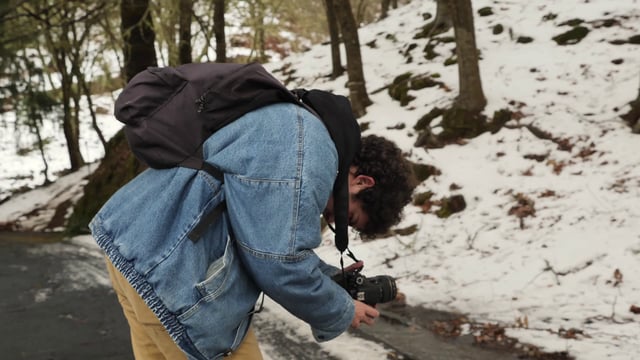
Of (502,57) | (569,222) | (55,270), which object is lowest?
(55,270)

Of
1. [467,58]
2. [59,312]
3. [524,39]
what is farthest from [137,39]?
[524,39]

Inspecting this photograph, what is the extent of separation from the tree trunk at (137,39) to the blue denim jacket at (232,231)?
8.99 m

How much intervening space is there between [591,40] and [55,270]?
851 centimetres

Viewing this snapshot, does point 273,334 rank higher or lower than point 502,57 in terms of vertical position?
lower

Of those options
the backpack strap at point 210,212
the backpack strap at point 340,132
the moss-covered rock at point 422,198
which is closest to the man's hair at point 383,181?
the backpack strap at point 340,132

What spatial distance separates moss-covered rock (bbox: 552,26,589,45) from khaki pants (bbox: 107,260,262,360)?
9.33 meters

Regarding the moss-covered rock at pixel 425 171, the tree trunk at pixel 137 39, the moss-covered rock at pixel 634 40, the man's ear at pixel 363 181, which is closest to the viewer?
the man's ear at pixel 363 181

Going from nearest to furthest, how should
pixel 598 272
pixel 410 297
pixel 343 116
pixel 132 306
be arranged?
pixel 343 116 < pixel 132 306 < pixel 598 272 < pixel 410 297

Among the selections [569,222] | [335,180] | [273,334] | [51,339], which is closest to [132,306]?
[335,180]

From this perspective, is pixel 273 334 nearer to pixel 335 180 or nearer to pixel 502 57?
pixel 335 180

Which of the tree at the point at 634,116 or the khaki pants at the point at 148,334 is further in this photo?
the tree at the point at 634,116

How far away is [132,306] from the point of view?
1.86m

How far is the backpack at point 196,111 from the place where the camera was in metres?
1.67

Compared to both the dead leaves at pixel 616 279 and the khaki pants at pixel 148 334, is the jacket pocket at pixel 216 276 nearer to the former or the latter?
the khaki pants at pixel 148 334
